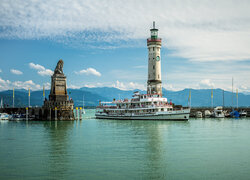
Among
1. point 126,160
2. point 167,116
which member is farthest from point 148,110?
A: point 126,160

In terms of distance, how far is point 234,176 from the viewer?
24250 millimetres

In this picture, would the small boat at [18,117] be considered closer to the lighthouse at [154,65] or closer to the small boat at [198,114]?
the lighthouse at [154,65]

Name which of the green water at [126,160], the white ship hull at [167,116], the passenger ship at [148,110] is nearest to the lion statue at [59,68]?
the passenger ship at [148,110]

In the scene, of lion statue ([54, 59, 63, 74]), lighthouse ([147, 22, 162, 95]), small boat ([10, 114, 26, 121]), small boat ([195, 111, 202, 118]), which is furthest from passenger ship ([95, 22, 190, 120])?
small boat ([10, 114, 26, 121])

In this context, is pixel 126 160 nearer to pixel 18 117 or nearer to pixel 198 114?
pixel 18 117

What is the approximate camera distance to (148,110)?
8456 cm

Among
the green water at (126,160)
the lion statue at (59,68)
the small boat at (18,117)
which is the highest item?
the lion statue at (59,68)

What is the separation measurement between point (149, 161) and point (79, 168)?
6.94 meters

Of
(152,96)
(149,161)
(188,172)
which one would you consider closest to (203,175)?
(188,172)

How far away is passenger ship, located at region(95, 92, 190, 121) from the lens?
78.9 metres

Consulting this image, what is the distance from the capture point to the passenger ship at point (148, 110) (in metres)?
78.9

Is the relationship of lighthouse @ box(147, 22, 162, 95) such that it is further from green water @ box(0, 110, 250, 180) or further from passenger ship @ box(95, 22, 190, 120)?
green water @ box(0, 110, 250, 180)

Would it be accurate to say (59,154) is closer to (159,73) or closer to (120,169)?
Answer: (120,169)

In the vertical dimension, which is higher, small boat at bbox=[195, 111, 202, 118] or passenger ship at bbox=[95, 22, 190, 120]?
passenger ship at bbox=[95, 22, 190, 120]
